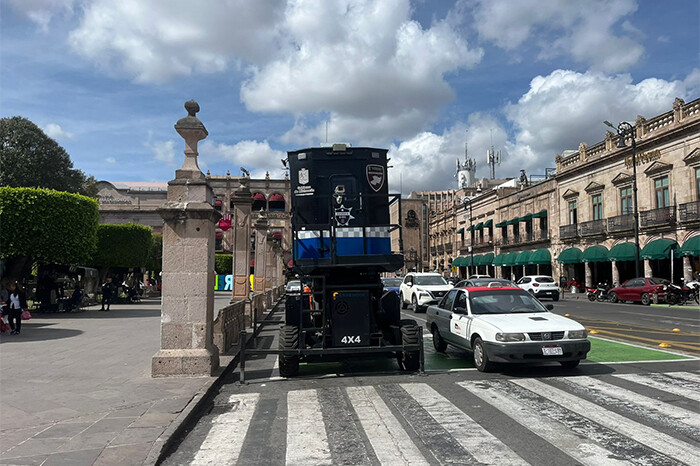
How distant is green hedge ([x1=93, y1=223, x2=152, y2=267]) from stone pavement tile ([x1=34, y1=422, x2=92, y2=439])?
31.9m

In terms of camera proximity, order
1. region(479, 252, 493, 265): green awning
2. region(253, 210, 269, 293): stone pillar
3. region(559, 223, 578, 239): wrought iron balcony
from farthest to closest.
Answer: region(479, 252, 493, 265): green awning < region(559, 223, 578, 239): wrought iron balcony < region(253, 210, 269, 293): stone pillar

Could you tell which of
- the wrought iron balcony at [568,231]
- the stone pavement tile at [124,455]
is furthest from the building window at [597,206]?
the stone pavement tile at [124,455]

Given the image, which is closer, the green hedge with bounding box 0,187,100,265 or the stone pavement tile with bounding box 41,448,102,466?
the stone pavement tile with bounding box 41,448,102,466

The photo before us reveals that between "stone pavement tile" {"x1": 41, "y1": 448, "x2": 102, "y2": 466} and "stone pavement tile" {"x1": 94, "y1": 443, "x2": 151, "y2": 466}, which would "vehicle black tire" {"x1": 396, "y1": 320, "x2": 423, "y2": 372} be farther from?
"stone pavement tile" {"x1": 41, "y1": 448, "x2": 102, "y2": 466}

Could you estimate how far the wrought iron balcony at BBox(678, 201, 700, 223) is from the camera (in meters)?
32.2

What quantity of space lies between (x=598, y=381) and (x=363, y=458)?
4.99 m

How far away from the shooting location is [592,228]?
140ft

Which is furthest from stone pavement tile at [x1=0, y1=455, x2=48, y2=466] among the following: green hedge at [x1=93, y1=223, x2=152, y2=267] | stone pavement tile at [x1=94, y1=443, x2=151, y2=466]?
green hedge at [x1=93, y1=223, x2=152, y2=267]

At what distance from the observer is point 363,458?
508cm

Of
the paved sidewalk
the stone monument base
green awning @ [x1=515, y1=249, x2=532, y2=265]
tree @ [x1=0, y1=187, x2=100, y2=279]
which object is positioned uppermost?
tree @ [x1=0, y1=187, x2=100, y2=279]

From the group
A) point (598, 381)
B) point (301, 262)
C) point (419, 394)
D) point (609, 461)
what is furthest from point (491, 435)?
point (301, 262)

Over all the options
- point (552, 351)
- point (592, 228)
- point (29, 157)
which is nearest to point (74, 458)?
point (552, 351)

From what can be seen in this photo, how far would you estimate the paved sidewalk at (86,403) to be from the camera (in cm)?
525

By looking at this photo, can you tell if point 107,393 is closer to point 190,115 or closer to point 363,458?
point 363,458
